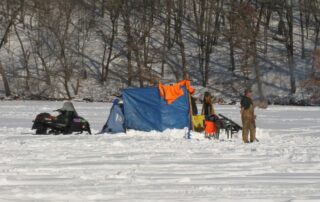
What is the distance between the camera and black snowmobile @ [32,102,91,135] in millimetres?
18438

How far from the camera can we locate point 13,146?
1402 centimetres

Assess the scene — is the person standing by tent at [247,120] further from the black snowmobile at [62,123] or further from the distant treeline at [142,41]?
the distant treeline at [142,41]

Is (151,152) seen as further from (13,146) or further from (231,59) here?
(231,59)

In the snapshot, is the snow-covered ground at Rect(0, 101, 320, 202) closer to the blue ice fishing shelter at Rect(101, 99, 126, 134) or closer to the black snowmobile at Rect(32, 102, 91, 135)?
the black snowmobile at Rect(32, 102, 91, 135)

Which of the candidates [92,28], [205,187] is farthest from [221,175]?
[92,28]

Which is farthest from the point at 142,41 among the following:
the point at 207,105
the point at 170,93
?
the point at 170,93

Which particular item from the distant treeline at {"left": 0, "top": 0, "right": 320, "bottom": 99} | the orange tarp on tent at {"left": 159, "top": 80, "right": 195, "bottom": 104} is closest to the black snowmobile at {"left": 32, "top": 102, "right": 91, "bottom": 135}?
the orange tarp on tent at {"left": 159, "top": 80, "right": 195, "bottom": 104}

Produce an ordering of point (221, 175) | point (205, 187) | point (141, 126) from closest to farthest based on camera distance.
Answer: point (205, 187), point (221, 175), point (141, 126)

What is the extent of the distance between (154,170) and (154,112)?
30.2 feet

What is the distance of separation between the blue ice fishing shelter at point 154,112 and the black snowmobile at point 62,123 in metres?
1.42

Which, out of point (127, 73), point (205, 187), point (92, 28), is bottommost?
point (205, 187)

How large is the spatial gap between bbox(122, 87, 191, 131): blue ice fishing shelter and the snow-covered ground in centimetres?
242

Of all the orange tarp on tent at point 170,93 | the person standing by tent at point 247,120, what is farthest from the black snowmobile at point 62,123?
the person standing by tent at point 247,120

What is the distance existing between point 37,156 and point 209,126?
6.45 metres
